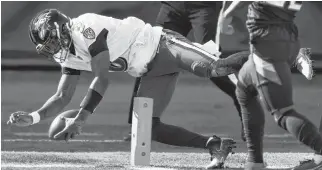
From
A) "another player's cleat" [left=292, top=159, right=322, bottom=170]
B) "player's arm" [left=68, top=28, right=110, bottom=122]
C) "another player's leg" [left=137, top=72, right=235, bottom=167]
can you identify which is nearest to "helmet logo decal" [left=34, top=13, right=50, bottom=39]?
"player's arm" [left=68, top=28, right=110, bottom=122]

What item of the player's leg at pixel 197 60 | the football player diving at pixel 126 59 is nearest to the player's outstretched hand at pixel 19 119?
the football player diving at pixel 126 59

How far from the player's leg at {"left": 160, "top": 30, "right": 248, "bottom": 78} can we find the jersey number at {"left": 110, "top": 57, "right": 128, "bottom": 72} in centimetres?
27

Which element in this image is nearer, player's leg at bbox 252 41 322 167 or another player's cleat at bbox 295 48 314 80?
player's leg at bbox 252 41 322 167

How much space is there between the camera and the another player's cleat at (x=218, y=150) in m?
5.85

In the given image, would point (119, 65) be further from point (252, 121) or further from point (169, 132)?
point (252, 121)

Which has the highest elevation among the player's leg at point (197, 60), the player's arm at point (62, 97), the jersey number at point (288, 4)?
the jersey number at point (288, 4)

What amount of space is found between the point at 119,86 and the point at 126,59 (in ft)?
17.2

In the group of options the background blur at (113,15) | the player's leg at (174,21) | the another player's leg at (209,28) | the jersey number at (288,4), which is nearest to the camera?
the jersey number at (288,4)

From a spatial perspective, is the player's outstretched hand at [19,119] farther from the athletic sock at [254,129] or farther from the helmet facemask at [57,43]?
the athletic sock at [254,129]

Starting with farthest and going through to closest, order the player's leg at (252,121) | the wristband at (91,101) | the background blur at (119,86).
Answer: the background blur at (119,86)
the wristband at (91,101)
the player's leg at (252,121)

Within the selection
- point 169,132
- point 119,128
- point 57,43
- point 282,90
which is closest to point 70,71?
point 57,43

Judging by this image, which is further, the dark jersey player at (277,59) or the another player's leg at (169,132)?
the another player's leg at (169,132)

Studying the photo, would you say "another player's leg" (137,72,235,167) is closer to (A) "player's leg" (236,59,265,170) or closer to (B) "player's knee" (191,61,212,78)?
(B) "player's knee" (191,61,212,78)

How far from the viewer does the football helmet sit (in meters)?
5.85
